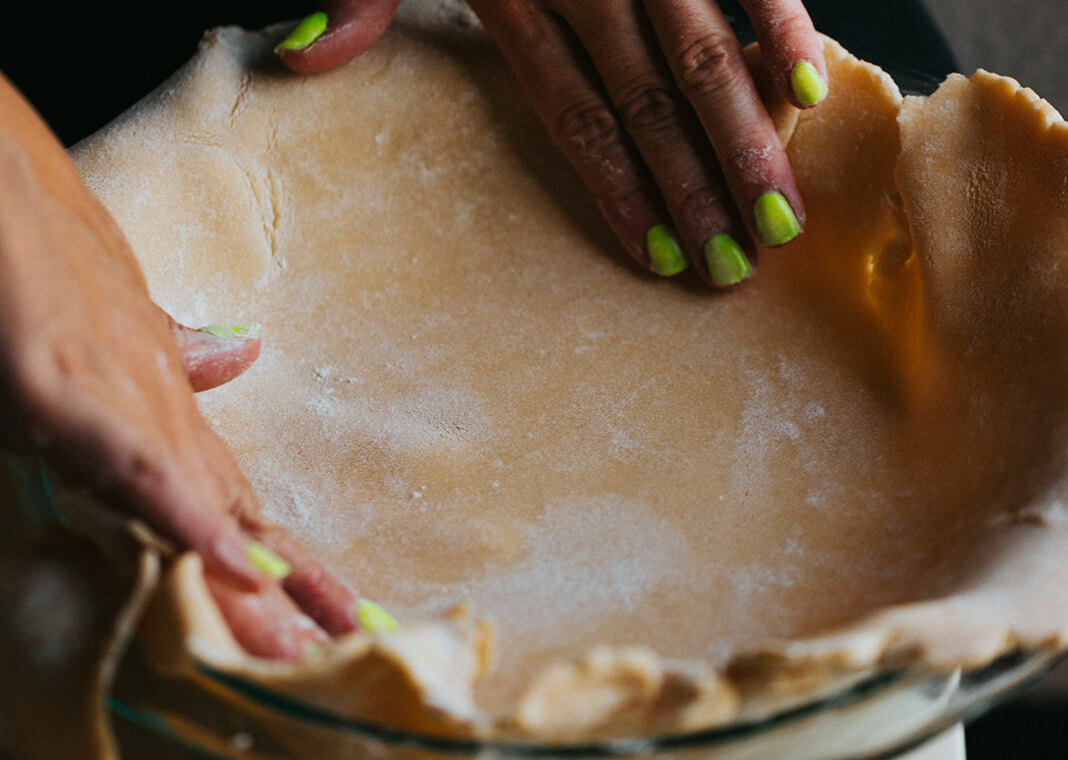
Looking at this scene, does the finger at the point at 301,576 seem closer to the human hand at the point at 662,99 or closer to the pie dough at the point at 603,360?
the pie dough at the point at 603,360

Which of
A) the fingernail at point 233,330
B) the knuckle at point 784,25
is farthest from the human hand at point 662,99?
the fingernail at point 233,330

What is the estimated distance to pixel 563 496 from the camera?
716mm

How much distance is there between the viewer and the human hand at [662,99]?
809mm

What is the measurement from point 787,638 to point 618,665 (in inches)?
9.2

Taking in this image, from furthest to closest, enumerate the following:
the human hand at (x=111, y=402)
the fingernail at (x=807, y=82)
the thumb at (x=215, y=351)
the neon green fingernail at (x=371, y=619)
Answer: the fingernail at (x=807, y=82), the thumb at (x=215, y=351), the neon green fingernail at (x=371, y=619), the human hand at (x=111, y=402)

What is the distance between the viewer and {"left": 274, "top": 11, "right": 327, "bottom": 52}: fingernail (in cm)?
87

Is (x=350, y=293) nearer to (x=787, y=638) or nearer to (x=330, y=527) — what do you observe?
(x=330, y=527)

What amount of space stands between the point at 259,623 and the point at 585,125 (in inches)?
21.4

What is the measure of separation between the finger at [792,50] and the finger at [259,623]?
1.84 feet

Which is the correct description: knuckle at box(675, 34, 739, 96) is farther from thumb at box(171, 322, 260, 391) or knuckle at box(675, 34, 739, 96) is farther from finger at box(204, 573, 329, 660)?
finger at box(204, 573, 329, 660)

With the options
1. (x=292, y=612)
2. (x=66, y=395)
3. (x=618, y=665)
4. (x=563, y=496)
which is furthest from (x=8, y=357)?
(x=563, y=496)

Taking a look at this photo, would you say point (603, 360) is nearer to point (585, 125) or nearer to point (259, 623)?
point (585, 125)

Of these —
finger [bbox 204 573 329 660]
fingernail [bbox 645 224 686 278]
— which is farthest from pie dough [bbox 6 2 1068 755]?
finger [bbox 204 573 329 660]

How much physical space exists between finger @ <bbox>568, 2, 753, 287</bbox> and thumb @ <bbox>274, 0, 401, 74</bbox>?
175 millimetres
